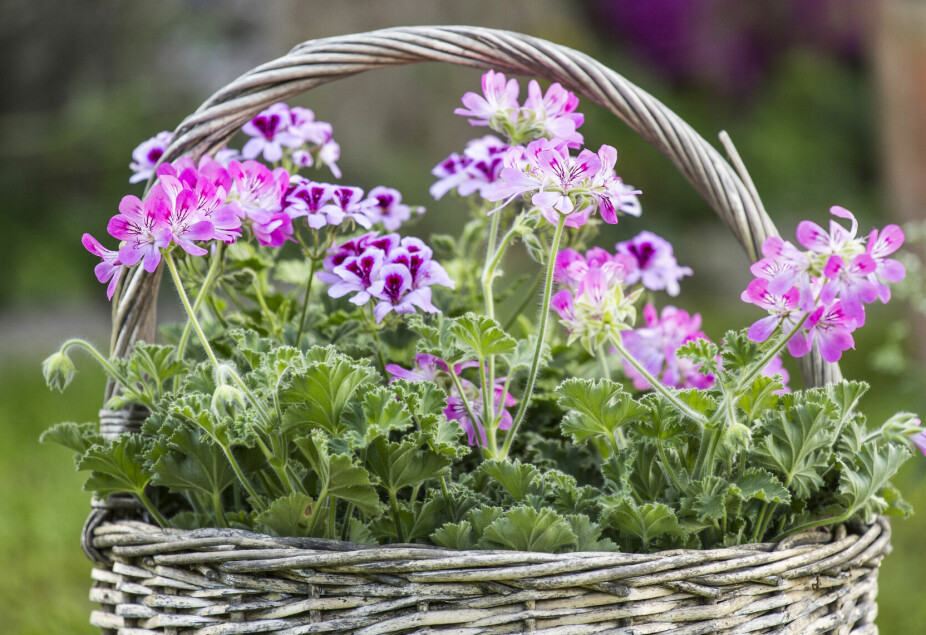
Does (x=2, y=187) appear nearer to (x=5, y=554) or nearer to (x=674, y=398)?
(x=5, y=554)

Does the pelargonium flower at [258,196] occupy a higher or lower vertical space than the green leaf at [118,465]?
higher

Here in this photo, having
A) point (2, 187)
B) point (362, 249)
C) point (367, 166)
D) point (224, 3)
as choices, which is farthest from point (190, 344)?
point (224, 3)

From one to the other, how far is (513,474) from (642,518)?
0.10 m

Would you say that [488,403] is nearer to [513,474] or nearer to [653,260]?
[513,474]

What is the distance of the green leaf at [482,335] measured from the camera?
69 cm

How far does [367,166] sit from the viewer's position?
12.4 feet

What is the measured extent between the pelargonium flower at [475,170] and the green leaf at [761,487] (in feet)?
1.22

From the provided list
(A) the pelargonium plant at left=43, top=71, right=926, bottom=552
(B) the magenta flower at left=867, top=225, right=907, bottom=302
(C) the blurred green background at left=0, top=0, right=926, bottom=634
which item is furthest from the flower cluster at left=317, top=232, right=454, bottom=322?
(C) the blurred green background at left=0, top=0, right=926, bottom=634

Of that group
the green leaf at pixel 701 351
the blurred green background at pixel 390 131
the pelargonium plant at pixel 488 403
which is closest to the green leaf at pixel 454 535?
the pelargonium plant at pixel 488 403

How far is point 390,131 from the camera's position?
14.3 ft

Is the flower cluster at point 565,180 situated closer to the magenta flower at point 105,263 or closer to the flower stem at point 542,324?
the flower stem at point 542,324

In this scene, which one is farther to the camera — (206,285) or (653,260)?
(653,260)

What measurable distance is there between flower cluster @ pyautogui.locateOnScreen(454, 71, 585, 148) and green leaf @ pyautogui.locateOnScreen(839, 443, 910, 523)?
37 cm

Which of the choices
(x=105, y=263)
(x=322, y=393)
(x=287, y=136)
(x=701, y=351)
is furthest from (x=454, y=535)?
(x=287, y=136)
